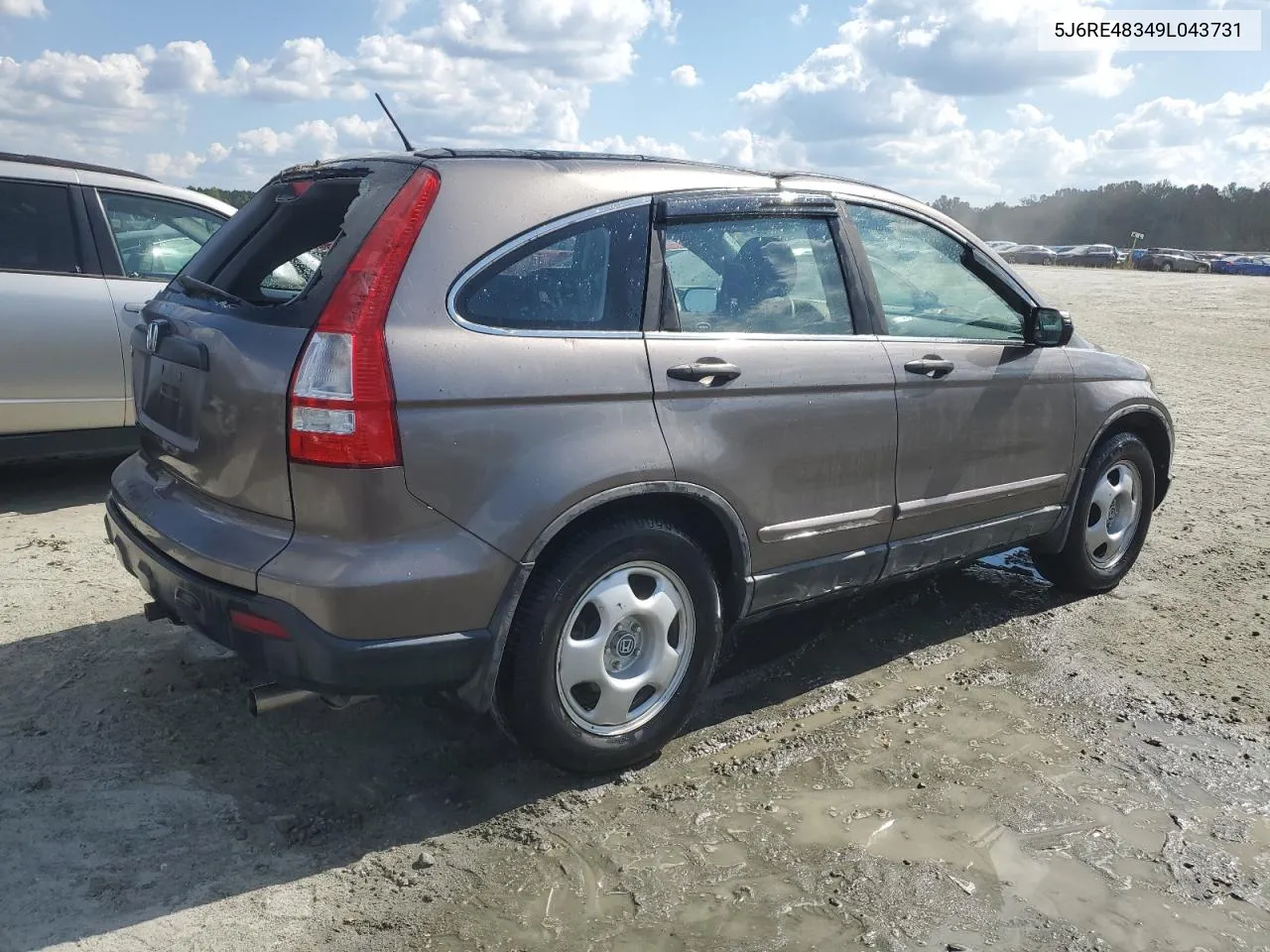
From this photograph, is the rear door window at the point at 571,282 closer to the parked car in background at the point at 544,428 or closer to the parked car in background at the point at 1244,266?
the parked car in background at the point at 544,428

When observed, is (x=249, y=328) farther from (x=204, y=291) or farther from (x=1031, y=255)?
(x=1031, y=255)

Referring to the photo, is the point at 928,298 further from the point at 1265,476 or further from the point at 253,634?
the point at 1265,476

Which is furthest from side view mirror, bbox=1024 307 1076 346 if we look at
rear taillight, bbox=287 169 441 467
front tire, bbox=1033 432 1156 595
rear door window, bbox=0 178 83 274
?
rear door window, bbox=0 178 83 274

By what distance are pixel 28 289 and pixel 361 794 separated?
3.99m

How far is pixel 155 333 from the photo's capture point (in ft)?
10.8

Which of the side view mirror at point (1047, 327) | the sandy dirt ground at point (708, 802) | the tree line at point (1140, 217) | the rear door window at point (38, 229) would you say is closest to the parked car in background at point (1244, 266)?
the tree line at point (1140, 217)

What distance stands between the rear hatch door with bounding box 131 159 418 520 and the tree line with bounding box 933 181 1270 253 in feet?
272

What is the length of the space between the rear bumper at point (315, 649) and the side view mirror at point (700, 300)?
1225mm

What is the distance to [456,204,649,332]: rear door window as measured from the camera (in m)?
2.90

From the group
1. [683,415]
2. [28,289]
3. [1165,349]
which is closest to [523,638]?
[683,415]

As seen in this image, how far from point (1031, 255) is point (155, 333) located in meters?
70.7

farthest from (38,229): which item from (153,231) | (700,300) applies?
(700,300)

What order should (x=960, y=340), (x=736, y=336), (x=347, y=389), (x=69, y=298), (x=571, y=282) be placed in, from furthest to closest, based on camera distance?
(x=69, y=298) → (x=960, y=340) → (x=736, y=336) → (x=571, y=282) → (x=347, y=389)

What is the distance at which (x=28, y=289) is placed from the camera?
222 inches
